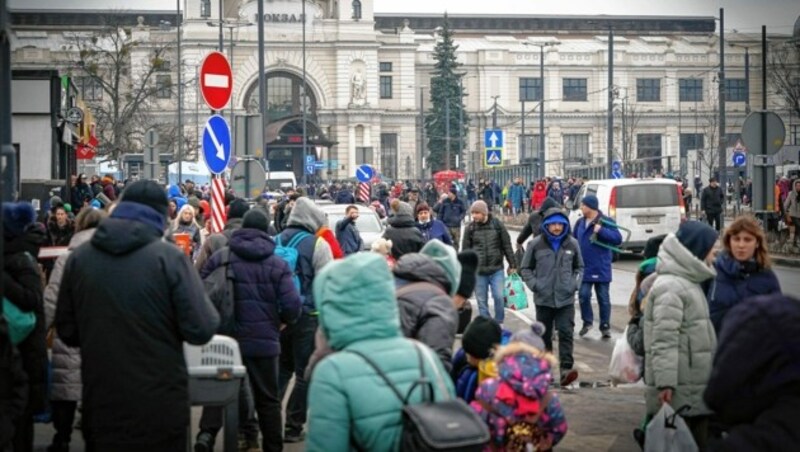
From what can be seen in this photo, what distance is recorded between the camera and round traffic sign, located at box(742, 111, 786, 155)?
2152 centimetres

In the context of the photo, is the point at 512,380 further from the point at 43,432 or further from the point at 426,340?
the point at 43,432

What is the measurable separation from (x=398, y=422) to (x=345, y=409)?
21 cm

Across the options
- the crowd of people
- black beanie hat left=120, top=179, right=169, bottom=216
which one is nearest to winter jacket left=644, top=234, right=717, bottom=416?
the crowd of people

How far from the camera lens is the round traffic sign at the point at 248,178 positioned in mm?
17672

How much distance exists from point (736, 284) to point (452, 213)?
21.1 metres

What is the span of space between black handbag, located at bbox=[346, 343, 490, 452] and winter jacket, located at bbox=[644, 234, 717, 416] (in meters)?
3.32

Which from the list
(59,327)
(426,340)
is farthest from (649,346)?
(59,327)

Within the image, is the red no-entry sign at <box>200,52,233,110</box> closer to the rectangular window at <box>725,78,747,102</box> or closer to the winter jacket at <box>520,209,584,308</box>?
the winter jacket at <box>520,209,584,308</box>

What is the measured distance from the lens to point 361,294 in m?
5.41

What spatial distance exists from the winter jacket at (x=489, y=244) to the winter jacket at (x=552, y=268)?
102 inches

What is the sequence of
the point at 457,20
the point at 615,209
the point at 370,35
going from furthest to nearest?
the point at 457,20 → the point at 370,35 → the point at 615,209

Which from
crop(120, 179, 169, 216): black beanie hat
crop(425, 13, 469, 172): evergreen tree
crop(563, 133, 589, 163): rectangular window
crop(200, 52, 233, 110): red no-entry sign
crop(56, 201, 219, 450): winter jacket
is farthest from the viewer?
crop(563, 133, 589, 163): rectangular window

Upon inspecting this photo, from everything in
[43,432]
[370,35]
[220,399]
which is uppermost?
[370,35]

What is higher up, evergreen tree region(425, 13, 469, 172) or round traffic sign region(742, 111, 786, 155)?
evergreen tree region(425, 13, 469, 172)
